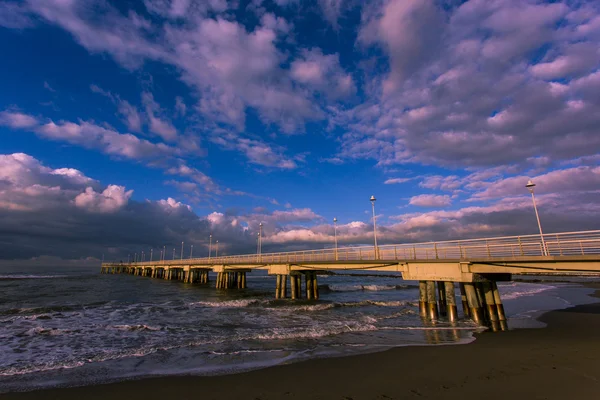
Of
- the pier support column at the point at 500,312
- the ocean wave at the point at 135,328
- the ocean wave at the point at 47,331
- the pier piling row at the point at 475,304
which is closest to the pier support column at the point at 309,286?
the pier piling row at the point at 475,304

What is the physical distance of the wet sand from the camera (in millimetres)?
7160

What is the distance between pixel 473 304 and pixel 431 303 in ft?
8.58

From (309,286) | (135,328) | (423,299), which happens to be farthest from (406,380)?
(309,286)

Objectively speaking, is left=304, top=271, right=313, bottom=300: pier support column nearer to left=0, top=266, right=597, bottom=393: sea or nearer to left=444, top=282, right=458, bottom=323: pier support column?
left=0, top=266, right=597, bottom=393: sea

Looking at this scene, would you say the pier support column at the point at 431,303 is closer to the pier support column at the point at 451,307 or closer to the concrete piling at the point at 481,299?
the pier support column at the point at 451,307

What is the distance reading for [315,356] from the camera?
10766 millimetres

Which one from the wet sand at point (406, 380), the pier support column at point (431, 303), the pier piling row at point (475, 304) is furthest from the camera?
the pier support column at point (431, 303)

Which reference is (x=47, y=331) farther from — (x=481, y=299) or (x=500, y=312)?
(x=500, y=312)

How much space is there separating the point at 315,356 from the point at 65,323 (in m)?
16.9

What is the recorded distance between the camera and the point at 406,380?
8.07 metres

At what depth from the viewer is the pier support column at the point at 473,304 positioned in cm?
1683

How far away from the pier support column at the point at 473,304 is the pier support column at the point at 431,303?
7.13 feet

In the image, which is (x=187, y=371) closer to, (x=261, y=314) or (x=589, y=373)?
(x=589, y=373)

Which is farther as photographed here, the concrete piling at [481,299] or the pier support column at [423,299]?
the pier support column at [423,299]
